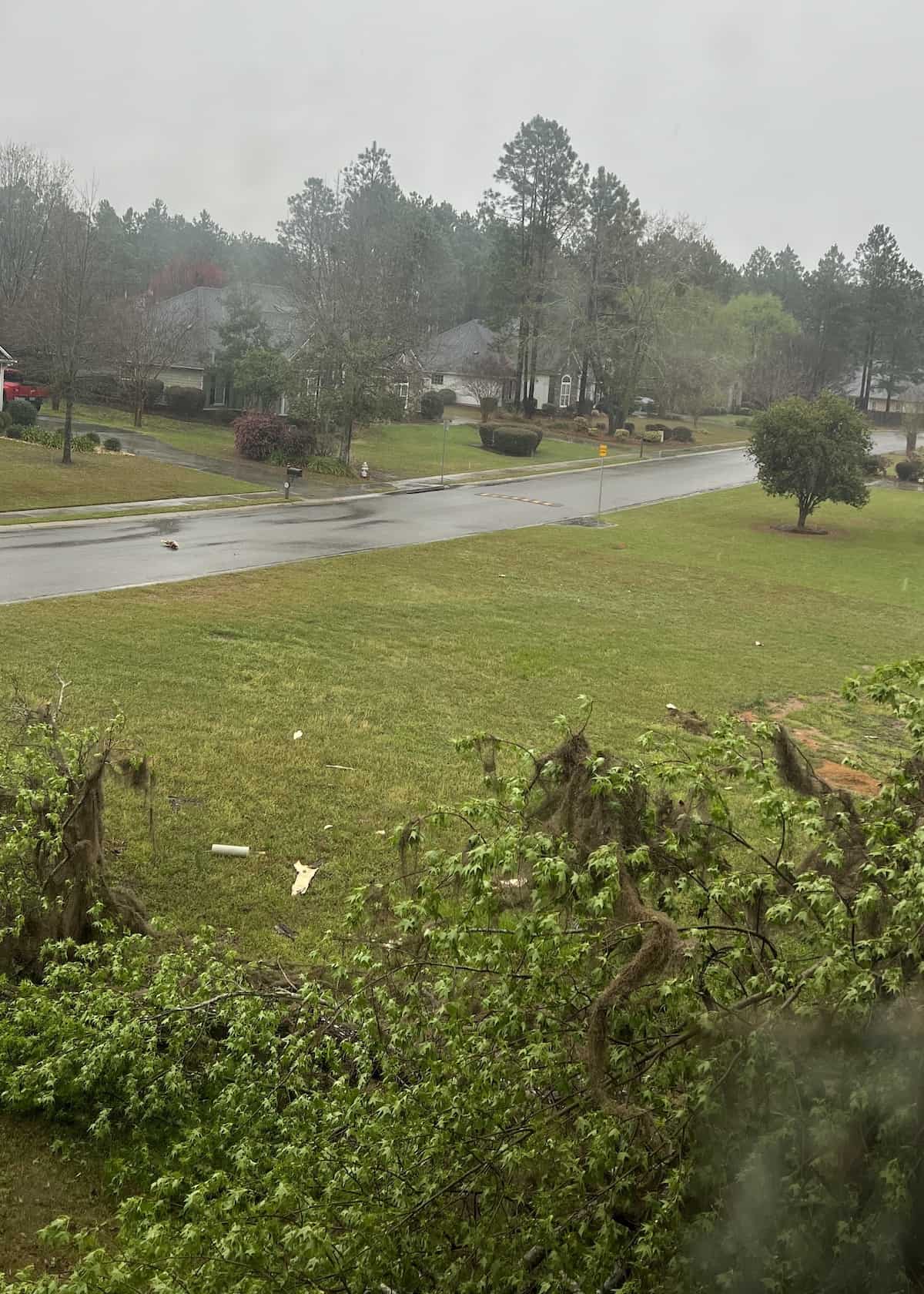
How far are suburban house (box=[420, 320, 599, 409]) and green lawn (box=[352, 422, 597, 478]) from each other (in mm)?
8355

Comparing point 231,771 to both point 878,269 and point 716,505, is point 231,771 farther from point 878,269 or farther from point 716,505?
point 878,269

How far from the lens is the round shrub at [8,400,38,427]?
39906mm

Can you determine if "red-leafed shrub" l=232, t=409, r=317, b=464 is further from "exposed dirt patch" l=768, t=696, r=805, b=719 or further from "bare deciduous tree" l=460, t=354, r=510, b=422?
"exposed dirt patch" l=768, t=696, r=805, b=719

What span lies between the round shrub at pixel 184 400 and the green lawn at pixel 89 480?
48.1ft

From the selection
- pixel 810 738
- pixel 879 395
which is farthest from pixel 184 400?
pixel 879 395

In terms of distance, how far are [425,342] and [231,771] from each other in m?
59.4

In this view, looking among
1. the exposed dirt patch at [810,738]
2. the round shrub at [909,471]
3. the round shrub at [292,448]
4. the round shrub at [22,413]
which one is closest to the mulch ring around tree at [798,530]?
the round shrub at [292,448]

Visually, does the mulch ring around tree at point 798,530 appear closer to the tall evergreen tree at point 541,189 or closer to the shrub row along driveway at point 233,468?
the shrub row along driveway at point 233,468

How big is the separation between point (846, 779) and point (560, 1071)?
7.97 meters

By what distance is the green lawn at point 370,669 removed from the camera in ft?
28.4

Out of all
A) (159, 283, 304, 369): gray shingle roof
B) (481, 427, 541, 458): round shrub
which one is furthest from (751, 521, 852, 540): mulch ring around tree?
(159, 283, 304, 369): gray shingle roof

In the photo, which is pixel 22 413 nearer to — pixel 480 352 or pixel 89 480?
pixel 89 480

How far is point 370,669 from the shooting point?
14.0 meters

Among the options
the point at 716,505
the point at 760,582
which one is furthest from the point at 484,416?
the point at 760,582
